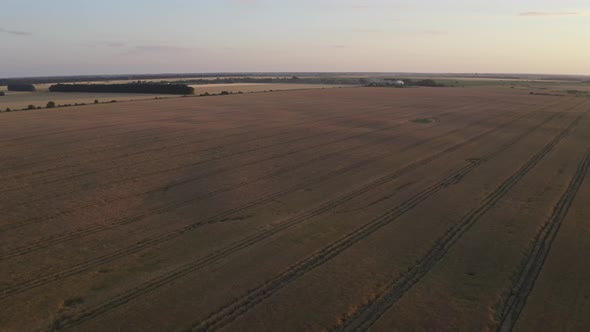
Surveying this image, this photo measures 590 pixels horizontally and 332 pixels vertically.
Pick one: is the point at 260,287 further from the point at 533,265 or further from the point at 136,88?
the point at 136,88

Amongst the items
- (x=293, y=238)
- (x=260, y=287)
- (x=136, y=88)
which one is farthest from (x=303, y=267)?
(x=136, y=88)

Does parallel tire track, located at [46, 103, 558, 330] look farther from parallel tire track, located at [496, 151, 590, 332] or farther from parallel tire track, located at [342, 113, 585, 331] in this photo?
parallel tire track, located at [496, 151, 590, 332]

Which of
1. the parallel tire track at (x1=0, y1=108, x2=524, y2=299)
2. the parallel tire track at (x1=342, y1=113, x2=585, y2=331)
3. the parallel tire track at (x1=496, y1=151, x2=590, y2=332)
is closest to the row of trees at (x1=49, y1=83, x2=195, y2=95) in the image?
the parallel tire track at (x1=0, y1=108, x2=524, y2=299)

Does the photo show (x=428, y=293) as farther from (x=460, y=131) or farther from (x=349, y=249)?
(x=460, y=131)

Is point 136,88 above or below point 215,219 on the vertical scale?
above

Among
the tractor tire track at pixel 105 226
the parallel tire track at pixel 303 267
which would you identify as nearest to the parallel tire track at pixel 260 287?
the parallel tire track at pixel 303 267

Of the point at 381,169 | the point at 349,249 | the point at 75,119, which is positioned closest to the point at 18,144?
the point at 75,119

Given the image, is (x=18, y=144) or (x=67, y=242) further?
(x=18, y=144)
